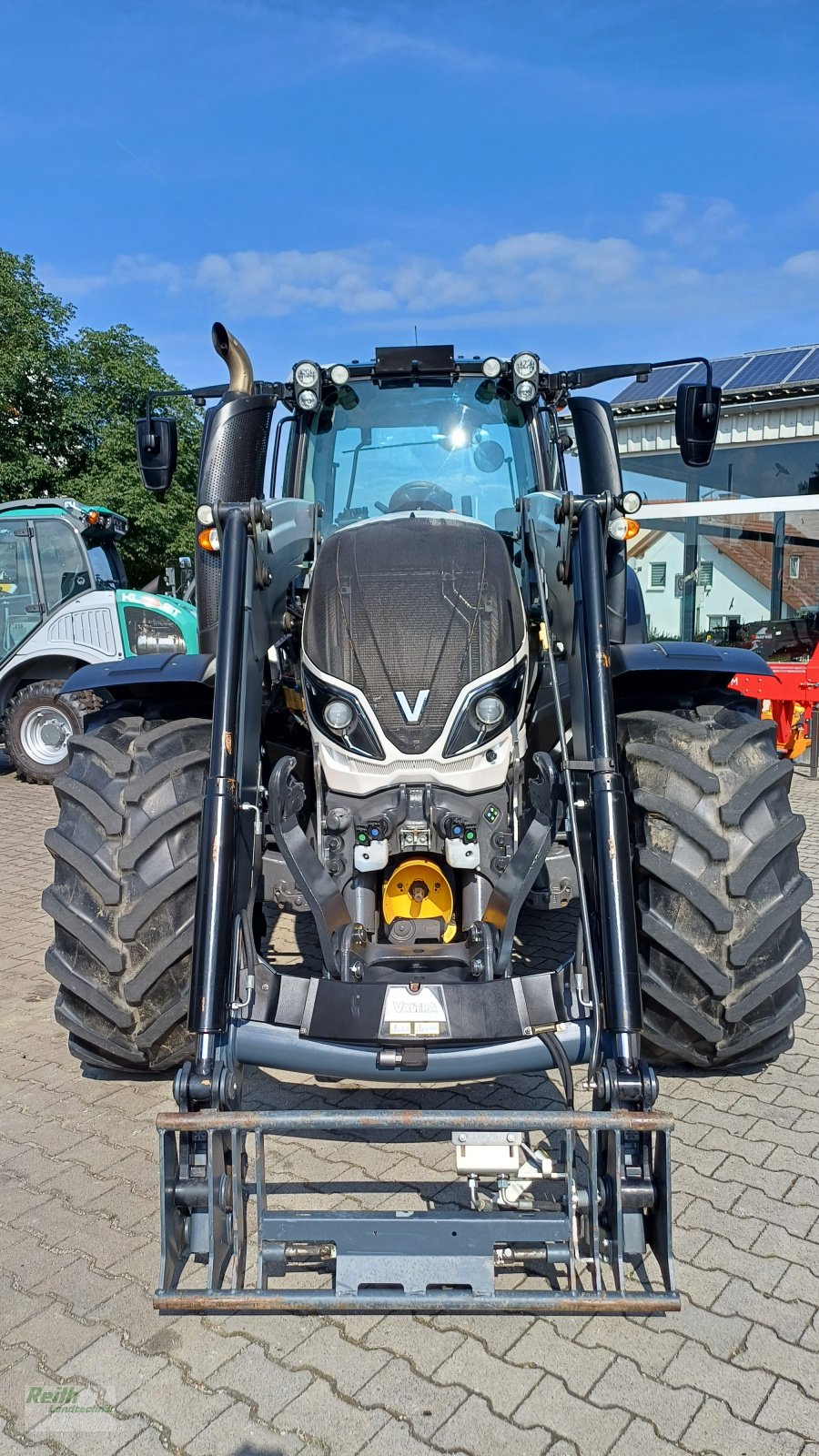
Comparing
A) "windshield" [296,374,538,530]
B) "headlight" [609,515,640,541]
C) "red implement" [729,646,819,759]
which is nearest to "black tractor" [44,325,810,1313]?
"headlight" [609,515,640,541]

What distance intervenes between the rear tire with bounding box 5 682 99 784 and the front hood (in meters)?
7.80

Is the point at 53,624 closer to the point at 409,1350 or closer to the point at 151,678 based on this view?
the point at 151,678

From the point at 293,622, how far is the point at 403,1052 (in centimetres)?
173

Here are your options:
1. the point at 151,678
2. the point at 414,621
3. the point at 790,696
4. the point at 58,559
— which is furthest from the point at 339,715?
the point at 58,559

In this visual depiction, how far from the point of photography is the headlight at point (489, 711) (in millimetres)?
3227

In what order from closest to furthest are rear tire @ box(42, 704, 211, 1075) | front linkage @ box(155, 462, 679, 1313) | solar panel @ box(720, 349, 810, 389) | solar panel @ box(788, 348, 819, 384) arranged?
front linkage @ box(155, 462, 679, 1313) → rear tire @ box(42, 704, 211, 1075) → solar panel @ box(788, 348, 819, 384) → solar panel @ box(720, 349, 810, 389)

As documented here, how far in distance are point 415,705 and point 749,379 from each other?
13016 mm

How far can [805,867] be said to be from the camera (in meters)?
6.77

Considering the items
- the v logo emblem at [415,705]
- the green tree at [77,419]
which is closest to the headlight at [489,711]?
the v logo emblem at [415,705]

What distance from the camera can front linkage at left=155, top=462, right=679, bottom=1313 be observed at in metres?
2.33

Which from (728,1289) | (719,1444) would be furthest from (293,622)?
(719,1444)

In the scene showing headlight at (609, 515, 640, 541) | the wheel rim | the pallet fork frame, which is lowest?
the wheel rim

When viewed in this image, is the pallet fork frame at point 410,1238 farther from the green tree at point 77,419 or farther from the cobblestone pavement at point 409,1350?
the green tree at point 77,419

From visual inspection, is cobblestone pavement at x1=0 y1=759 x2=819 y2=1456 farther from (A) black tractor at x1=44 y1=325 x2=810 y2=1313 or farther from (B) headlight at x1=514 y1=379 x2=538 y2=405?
(B) headlight at x1=514 y1=379 x2=538 y2=405
